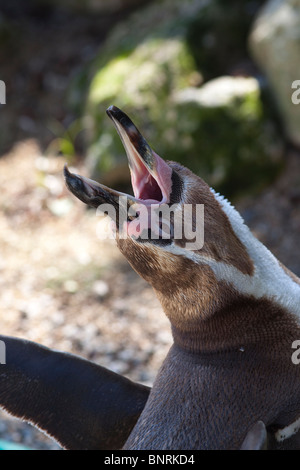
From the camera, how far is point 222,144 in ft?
14.0

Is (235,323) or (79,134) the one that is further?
(79,134)

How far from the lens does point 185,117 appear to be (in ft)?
14.1

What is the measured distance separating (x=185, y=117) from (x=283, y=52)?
0.78 m

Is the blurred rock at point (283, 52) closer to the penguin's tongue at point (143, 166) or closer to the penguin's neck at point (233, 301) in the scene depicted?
the penguin's neck at point (233, 301)

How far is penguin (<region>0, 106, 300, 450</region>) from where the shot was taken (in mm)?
1501

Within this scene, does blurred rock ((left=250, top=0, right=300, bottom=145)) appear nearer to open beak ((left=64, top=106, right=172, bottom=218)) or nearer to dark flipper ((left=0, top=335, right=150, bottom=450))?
dark flipper ((left=0, top=335, right=150, bottom=450))

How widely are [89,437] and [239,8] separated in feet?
12.3

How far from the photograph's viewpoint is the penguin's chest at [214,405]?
5.42ft

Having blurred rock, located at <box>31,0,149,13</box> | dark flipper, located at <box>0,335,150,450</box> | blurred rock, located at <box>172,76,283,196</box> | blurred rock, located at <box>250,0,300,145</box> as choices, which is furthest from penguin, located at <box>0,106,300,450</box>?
blurred rock, located at <box>31,0,149,13</box>

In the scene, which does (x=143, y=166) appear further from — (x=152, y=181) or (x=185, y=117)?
(x=185, y=117)

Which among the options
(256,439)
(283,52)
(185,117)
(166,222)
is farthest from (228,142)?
(256,439)

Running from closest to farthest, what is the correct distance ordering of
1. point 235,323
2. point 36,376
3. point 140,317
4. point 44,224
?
point 235,323
point 36,376
point 140,317
point 44,224
